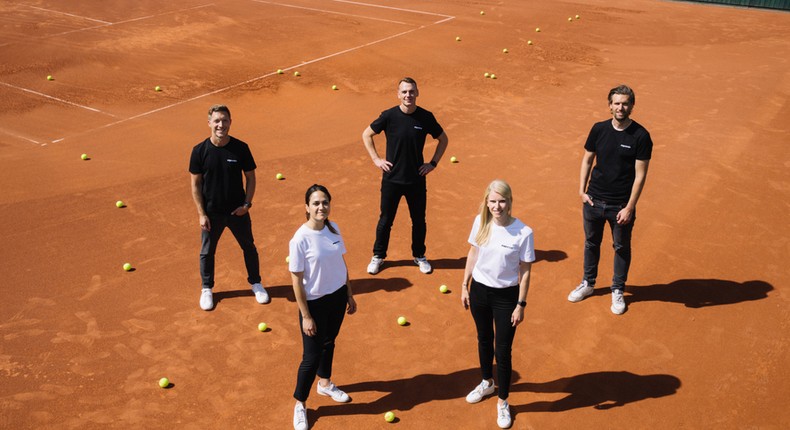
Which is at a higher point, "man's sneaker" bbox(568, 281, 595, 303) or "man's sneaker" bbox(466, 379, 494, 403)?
"man's sneaker" bbox(568, 281, 595, 303)

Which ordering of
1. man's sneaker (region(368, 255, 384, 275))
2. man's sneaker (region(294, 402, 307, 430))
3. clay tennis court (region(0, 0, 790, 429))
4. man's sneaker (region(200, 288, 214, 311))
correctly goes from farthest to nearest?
man's sneaker (region(368, 255, 384, 275)), man's sneaker (region(200, 288, 214, 311)), clay tennis court (region(0, 0, 790, 429)), man's sneaker (region(294, 402, 307, 430))

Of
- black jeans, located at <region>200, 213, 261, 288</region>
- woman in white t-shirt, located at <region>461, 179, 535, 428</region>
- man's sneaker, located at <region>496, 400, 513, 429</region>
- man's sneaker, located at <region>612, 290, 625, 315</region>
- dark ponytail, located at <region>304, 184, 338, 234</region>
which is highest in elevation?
dark ponytail, located at <region>304, 184, 338, 234</region>

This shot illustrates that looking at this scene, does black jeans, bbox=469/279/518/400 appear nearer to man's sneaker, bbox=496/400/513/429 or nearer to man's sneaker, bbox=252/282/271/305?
man's sneaker, bbox=496/400/513/429

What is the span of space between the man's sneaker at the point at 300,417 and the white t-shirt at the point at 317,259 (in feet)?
3.91

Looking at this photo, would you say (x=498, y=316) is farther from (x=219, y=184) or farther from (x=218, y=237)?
(x=218, y=237)

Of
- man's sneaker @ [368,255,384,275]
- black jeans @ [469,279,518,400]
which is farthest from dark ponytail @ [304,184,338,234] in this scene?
man's sneaker @ [368,255,384,275]

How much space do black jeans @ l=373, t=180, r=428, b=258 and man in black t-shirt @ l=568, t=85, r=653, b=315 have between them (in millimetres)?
1989

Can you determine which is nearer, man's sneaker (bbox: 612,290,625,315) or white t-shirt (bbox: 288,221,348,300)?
white t-shirt (bbox: 288,221,348,300)

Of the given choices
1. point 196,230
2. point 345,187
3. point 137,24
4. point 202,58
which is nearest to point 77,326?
Result: point 196,230

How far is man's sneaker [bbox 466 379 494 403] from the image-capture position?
21.2 feet

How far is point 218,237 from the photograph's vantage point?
25.7 feet

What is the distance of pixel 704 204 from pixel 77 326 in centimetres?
917

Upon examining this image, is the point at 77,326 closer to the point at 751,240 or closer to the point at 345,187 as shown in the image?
the point at 345,187

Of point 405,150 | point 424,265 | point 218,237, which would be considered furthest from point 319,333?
point 424,265
